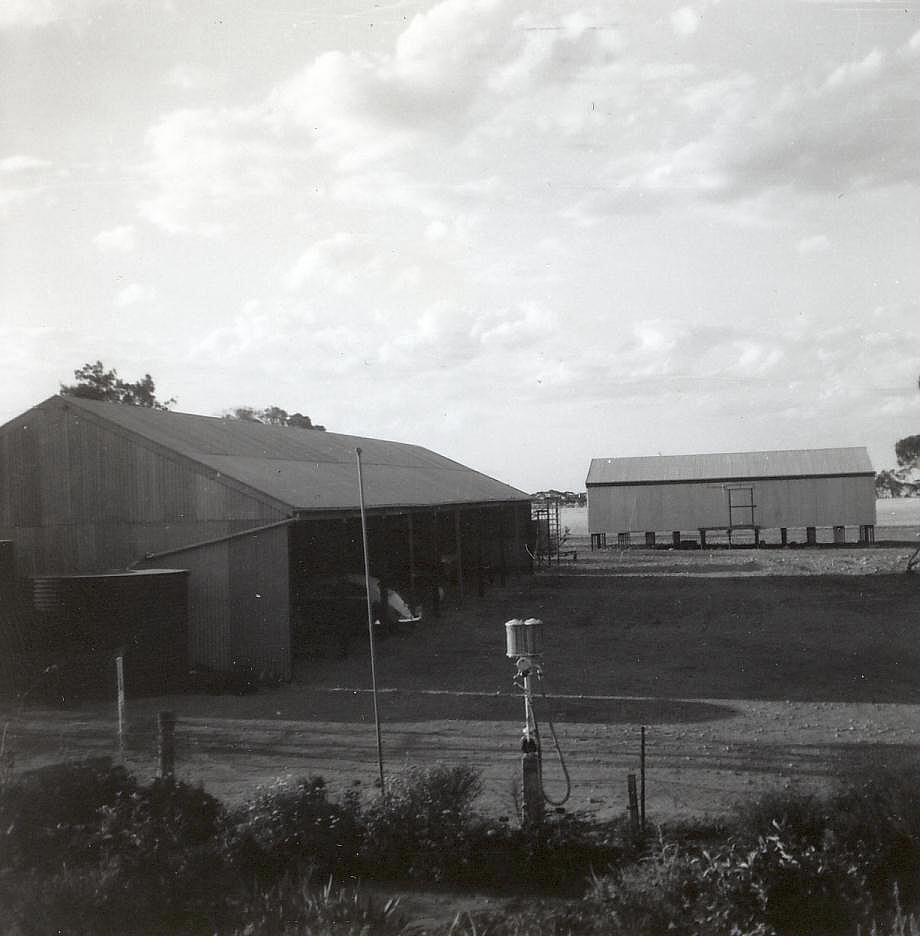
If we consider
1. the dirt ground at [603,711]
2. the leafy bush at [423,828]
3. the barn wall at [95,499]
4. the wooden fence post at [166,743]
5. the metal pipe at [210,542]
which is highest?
the barn wall at [95,499]

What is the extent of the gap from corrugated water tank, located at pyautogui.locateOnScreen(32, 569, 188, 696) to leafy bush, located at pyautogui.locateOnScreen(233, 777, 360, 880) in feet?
31.3

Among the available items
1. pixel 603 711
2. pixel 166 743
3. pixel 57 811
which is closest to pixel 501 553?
pixel 603 711

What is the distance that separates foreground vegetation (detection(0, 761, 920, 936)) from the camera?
6.45m

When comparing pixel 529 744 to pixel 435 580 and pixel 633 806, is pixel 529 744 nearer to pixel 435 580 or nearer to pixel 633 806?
pixel 633 806

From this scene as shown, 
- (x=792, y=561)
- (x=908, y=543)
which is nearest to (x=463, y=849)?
(x=792, y=561)

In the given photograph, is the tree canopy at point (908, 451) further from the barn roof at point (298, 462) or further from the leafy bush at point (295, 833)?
the leafy bush at point (295, 833)

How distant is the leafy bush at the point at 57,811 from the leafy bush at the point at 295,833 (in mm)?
1233

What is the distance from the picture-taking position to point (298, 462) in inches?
1089

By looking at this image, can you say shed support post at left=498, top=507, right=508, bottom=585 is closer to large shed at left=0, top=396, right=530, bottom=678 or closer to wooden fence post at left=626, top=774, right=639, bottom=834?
large shed at left=0, top=396, right=530, bottom=678

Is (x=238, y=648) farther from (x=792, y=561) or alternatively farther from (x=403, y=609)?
(x=792, y=561)

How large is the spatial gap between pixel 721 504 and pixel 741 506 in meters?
1.10

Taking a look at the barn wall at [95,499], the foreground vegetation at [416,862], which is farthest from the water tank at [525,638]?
the barn wall at [95,499]

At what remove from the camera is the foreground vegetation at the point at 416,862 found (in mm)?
6453

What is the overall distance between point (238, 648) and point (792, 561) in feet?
96.3
